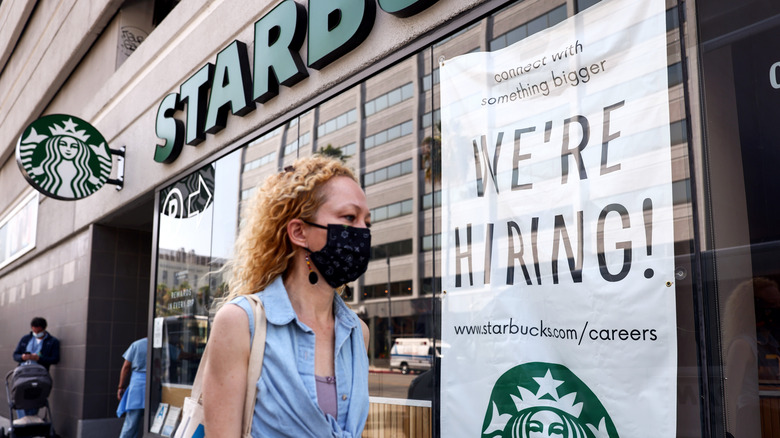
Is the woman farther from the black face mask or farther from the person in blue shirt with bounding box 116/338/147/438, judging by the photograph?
the person in blue shirt with bounding box 116/338/147/438

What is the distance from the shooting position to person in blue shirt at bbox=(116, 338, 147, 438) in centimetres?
794

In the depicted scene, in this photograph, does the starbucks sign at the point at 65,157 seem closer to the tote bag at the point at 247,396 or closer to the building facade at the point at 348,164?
the building facade at the point at 348,164

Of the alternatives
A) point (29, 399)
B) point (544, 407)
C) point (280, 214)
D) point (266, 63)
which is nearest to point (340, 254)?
point (280, 214)

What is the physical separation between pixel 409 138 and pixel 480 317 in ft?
4.54

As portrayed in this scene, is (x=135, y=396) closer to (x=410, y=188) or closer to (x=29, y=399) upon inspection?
(x=29, y=399)

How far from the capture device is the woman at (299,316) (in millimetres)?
1903

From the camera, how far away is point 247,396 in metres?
1.90

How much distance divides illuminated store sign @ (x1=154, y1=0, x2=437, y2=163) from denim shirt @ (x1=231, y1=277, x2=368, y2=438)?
2716 mm

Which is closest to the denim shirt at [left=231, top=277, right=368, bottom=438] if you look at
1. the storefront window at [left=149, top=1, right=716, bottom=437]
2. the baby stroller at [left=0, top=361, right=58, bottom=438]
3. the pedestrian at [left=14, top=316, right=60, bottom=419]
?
the storefront window at [left=149, top=1, right=716, bottom=437]

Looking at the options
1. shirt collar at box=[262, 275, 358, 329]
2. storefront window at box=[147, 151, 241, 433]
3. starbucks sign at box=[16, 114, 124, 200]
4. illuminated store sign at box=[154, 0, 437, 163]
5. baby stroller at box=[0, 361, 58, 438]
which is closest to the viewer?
shirt collar at box=[262, 275, 358, 329]

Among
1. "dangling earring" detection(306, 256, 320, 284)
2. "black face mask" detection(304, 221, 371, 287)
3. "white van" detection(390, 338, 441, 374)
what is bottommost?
"white van" detection(390, 338, 441, 374)

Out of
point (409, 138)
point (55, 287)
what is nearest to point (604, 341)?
point (409, 138)

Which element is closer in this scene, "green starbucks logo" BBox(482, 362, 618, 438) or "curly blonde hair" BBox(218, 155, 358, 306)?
"curly blonde hair" BBox(218, 155, 358, 306)

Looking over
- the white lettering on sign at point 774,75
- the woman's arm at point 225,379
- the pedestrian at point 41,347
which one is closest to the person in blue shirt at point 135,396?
the pedestrian at point 41,347
